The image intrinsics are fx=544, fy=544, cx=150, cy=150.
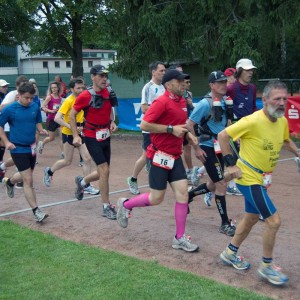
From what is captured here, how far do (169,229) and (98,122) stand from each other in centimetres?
174

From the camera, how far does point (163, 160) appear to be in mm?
5805

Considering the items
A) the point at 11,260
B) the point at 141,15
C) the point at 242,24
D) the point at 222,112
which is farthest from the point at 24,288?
the point at 141,15

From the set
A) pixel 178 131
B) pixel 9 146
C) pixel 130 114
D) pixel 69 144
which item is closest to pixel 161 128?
pixel 178 131

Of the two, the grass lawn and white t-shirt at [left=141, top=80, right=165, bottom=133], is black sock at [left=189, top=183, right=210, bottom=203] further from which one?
white t-shirt at [left=141, top=80, right=165, bottom=133]

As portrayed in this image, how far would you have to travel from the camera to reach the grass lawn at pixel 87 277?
4.66 m

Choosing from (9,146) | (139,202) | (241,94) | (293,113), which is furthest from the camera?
(293,113)

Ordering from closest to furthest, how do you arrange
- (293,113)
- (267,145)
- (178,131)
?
(267,145)
(178,131)
(293,113)

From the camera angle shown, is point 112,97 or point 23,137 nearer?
point 23,137

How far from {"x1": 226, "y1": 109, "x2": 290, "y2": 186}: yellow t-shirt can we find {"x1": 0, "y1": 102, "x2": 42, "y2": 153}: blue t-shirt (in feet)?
10.8

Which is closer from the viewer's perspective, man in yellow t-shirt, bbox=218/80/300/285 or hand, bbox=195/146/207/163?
man in yellow t-shirt, bbox=218/80/300/285

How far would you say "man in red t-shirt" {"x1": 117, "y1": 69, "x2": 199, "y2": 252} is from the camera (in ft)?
18.6

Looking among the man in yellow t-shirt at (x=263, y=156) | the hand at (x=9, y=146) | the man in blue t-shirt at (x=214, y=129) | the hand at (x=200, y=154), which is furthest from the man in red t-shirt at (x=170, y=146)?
the hand at (x=9, y=146)

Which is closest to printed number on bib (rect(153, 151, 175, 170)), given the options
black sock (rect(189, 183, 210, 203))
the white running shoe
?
black sock (rect(189, 183, 210, 203))

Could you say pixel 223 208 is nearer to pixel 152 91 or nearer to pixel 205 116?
pixel 205 116
